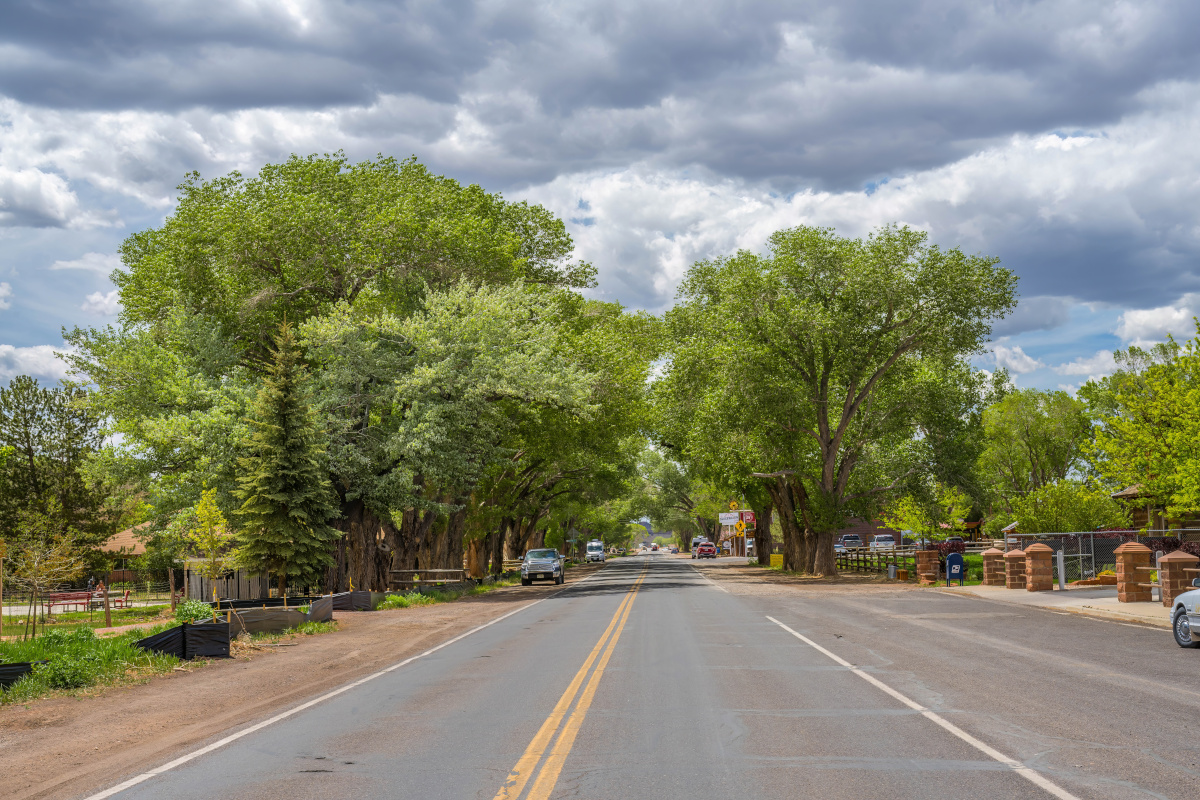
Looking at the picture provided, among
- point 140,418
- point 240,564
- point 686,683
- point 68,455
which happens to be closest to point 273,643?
point 240,564

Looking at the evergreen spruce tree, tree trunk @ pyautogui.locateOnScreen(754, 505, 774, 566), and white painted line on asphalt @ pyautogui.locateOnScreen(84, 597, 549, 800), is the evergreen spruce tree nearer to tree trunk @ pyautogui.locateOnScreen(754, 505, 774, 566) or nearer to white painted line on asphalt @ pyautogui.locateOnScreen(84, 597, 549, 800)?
white painted line on asphalt @ pyautogui.locateOnScreen(84, 597, 549, 800)

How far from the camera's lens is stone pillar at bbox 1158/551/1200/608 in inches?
830

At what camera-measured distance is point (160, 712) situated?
10828mm

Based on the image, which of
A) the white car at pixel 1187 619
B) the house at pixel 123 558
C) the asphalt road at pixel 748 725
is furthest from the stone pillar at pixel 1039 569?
the house at pixel 123 558

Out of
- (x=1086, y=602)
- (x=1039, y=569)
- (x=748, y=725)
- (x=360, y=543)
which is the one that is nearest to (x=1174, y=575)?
(x=1086, y=602)

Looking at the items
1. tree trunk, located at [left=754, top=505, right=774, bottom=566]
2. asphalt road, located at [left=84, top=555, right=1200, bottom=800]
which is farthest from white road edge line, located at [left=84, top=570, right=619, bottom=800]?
tree trunk, located at [left=754, top=505, right=774, bottom=566]

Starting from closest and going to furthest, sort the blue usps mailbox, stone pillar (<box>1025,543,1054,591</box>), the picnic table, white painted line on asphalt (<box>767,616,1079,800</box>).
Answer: white painted line on asphalt (<box>767,616,1079,800</box>)
stone pillar (<box>1025,543,1054,591</box>)
the picnic table
the blue usps mailbox

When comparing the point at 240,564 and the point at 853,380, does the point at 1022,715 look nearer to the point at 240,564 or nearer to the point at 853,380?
the point at 240,564

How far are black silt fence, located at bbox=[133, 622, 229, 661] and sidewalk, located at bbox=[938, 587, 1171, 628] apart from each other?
58.0 ft

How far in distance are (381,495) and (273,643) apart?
534 inches

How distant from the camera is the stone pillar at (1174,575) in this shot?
2109 centimetres

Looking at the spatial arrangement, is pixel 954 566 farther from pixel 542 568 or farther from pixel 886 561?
pixel 542 568

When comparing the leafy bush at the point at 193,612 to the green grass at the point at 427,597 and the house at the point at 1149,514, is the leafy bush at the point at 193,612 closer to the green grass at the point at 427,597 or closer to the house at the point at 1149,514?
the green grass at the point at 427,597

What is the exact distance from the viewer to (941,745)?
25.4 feet
